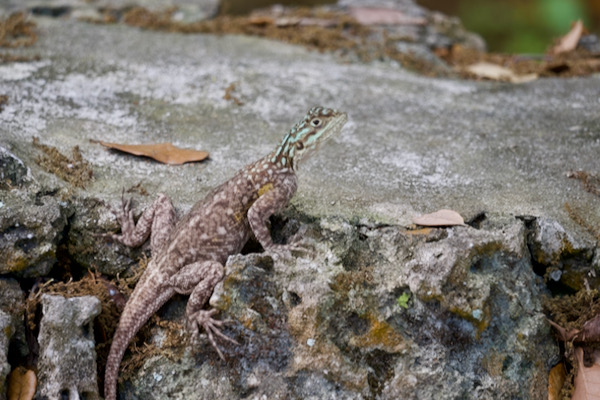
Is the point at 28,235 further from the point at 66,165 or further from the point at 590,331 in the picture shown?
the point at 590,331

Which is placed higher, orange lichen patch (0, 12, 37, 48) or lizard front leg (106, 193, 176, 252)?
orange lichen patch (0, 12, 37, 48)

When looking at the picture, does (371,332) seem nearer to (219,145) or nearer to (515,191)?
(515,191)

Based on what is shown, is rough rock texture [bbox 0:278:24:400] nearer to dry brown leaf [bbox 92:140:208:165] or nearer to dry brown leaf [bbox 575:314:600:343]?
dry brown leaf [bbox 92:140:208:165]

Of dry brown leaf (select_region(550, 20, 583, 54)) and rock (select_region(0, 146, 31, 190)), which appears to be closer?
rock (select_region(0, 146, 31, 190))

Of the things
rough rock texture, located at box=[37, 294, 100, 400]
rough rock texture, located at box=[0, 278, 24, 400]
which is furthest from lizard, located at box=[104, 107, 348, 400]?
rough rock texture, located at box=[0, 278, 24, 400]

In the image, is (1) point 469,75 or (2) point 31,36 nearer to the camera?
(2) point 31,36

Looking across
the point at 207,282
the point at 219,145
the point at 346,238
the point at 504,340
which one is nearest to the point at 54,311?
the point at 207,282
